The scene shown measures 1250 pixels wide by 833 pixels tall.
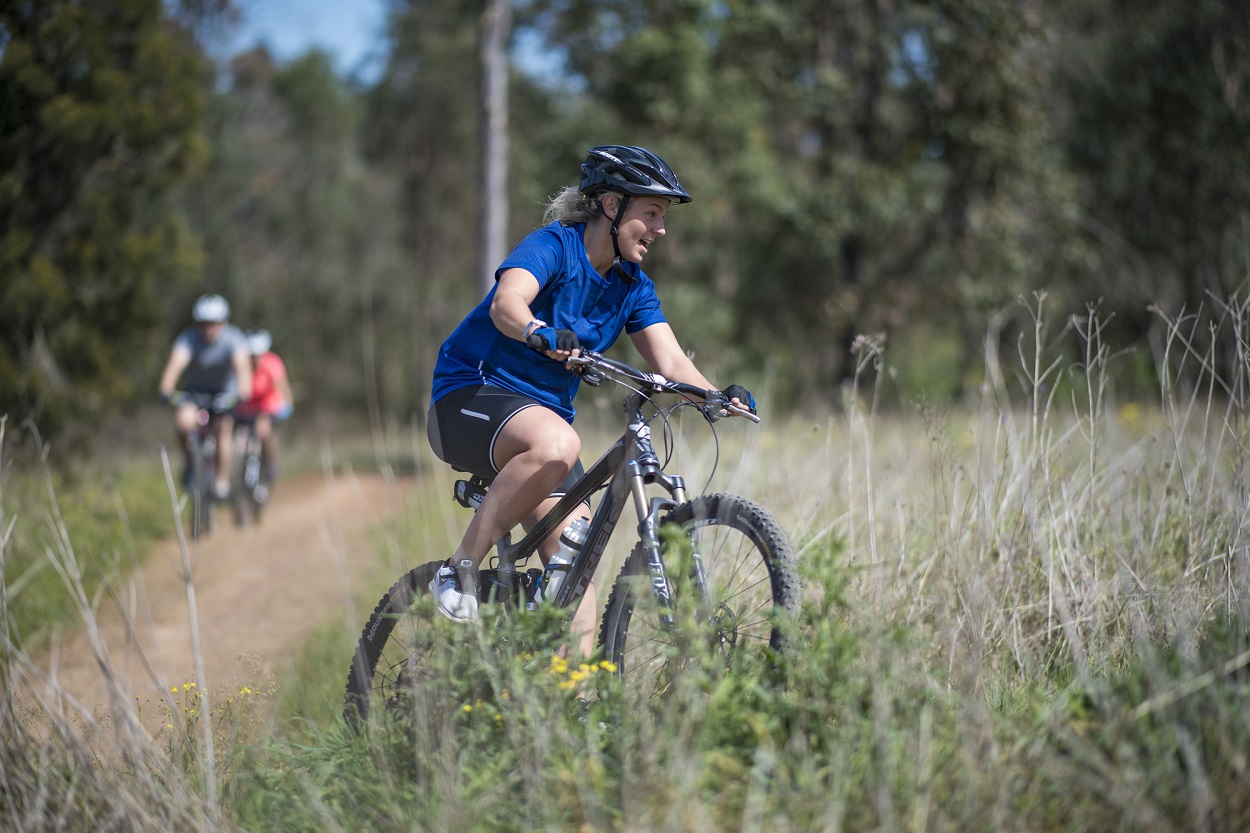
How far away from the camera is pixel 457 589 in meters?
3.58

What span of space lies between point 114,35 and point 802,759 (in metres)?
11.3

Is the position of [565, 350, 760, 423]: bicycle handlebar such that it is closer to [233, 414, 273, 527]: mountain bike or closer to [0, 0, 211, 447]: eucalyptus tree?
[233, 414, 273, 527]: mountain bike

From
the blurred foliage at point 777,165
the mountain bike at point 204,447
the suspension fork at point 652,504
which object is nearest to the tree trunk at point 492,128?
the blurred foliage at point 777,165

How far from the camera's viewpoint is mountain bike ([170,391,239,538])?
355 inches

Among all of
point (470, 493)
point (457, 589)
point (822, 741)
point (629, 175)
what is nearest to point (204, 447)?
point (470, 493)

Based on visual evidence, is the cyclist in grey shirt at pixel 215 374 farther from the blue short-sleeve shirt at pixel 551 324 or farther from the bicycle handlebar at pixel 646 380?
the bicycle handlebar at pixel 646 380

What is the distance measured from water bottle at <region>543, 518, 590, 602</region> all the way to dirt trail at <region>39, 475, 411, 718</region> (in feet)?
2.72

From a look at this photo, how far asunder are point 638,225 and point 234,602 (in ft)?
16.1

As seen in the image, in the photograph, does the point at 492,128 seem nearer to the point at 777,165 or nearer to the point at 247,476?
the point at 247,476

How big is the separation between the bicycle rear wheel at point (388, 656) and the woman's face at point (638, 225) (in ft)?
3.96

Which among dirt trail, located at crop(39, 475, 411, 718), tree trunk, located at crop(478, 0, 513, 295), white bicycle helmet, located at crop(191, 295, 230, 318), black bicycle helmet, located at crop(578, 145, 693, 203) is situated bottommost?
dirt trail, located at crop(39, 475, 411, 718)

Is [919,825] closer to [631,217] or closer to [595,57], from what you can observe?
[631,217]

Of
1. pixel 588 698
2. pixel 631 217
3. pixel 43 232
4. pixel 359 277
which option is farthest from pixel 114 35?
pixel 359 277

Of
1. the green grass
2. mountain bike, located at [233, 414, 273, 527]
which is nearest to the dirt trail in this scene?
mountain bike, located at [233, 414, 273, 527]
